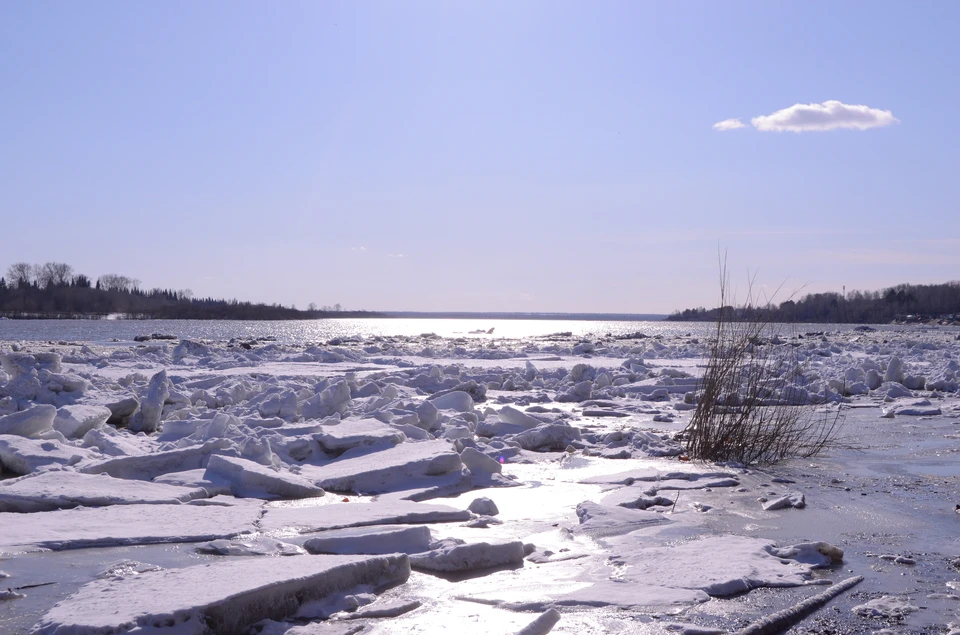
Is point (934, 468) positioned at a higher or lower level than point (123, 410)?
lower

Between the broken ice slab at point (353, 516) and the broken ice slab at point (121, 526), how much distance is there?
13cm

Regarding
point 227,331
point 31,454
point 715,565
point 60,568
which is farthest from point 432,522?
point 227,331

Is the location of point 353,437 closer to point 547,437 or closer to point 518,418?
point 547,437

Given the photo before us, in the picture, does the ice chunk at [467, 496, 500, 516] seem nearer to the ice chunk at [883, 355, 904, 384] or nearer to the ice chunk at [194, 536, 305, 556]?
the ice chunk at [194, 536, 305, 556]

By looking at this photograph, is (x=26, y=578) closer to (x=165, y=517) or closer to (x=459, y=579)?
(x=165, y=517)

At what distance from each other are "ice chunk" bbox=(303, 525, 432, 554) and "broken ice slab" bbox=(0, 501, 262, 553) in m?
0.54

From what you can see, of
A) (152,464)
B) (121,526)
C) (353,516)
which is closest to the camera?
(121,526)

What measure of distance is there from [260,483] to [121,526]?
1.01 metres

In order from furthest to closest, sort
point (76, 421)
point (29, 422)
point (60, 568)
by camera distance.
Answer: point (76, 421), point (29, 422), point (60, 568)

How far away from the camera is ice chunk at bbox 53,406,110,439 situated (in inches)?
241

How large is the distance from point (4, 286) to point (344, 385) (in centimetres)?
9164

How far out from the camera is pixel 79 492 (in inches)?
170

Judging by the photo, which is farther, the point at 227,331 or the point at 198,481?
the point at 227,331

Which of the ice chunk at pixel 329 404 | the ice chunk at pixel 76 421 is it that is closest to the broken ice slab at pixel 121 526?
the ice chunk at pixel 76 421
